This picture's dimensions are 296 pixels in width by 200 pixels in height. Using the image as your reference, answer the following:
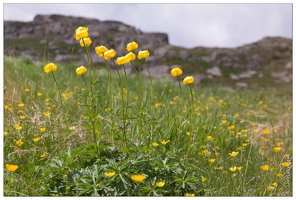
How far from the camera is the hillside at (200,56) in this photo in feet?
93.9

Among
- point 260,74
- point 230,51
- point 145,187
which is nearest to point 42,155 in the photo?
point 145,187

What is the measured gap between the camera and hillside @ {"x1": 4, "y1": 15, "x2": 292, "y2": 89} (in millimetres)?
28625

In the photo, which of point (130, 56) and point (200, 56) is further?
point (200, 56)

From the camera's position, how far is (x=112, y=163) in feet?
6.81

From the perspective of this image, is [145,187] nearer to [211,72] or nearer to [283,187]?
[283,187]

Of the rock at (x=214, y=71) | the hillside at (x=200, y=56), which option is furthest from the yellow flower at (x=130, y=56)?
the rock at (x=214, y=71)

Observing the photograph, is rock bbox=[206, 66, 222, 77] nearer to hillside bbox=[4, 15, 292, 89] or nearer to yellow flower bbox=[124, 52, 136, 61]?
hillside bbox=[4, 15, 292, 89]

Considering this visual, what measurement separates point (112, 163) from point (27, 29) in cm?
5049

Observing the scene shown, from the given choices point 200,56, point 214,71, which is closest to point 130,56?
point 214,71

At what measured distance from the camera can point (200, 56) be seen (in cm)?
3944

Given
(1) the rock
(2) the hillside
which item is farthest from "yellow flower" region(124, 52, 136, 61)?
(1) the rock

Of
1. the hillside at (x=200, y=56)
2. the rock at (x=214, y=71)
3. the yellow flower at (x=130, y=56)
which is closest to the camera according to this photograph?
the yellow flower at (x=130, y=56)

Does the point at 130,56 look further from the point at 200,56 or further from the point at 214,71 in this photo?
the point at 200,56

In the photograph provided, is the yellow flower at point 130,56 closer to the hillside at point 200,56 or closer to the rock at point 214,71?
the hillside at point 200,56
